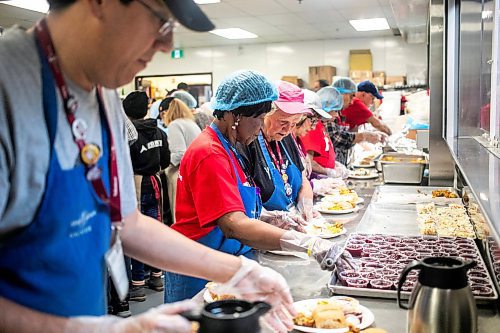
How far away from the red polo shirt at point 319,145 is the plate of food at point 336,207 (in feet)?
3.36

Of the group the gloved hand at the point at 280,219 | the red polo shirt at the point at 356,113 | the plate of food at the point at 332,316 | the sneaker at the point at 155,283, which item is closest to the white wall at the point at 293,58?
the red polo shirt at the point at 356,113

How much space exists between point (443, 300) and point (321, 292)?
0.66 metres

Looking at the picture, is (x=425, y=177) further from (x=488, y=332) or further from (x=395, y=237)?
(x=488, y=332)

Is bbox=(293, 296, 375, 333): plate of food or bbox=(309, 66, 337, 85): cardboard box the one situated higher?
bbox=(309, 66, 337, 85): cardboard box

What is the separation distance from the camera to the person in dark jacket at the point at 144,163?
502cm

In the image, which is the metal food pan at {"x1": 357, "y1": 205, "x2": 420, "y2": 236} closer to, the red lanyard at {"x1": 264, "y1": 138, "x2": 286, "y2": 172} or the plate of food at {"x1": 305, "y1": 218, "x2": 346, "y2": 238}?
the plate of food at {"x1": 305, "y1": 218, "x2": 346, "y2": 238}

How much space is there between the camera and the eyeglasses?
1.06m

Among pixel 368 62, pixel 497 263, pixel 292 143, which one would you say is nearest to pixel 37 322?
pixel 497 263

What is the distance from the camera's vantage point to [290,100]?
3033 mm

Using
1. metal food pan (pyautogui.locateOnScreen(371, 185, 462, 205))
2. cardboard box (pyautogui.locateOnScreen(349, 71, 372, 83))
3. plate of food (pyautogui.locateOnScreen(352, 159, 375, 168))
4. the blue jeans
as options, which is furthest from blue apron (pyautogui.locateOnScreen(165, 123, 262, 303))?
cardboard box (pyautogui.locateOnScreen(349, 71, 372, 83))

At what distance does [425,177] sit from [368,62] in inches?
302

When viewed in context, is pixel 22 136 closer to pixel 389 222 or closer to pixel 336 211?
pixel 389 222

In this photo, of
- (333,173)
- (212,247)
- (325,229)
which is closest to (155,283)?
(333,173)

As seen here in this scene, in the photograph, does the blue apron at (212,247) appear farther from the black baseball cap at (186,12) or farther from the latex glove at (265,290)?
the black baseball cap at (186,12)
